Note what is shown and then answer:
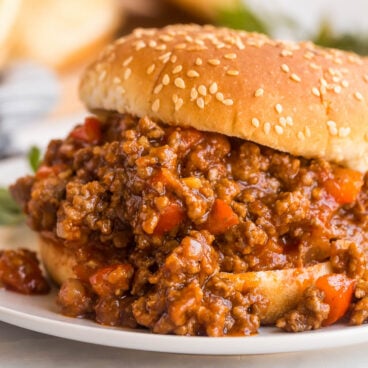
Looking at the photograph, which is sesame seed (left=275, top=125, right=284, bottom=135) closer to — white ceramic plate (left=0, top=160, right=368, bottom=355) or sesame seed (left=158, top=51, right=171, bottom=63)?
sesame seed (left=158, top=51, right=171, bottom=63)

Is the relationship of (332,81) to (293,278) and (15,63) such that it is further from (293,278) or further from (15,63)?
(15,63)

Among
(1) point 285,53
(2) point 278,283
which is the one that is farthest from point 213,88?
(2) point 278,283

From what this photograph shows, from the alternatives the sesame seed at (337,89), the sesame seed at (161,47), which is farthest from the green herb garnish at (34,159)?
the sesame seed at (337,89)

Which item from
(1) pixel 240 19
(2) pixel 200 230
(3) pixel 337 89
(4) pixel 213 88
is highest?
(3) pixel 337 89

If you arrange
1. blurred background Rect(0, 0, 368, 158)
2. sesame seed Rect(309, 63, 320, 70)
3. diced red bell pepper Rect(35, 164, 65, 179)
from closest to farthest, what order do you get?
sesame seed Rect(309, 63, 320, 70)
diced red bell pepper Rect(35, 164, 65, 179)
blurred background Rect(0, 0, 368, 158)

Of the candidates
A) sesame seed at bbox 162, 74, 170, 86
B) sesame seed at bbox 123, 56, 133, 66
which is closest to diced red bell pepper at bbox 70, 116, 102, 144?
sesame seed at bbox 123, 56, 133, 66

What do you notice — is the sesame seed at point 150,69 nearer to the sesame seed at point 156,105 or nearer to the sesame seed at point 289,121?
the sesame seed at point 156,105

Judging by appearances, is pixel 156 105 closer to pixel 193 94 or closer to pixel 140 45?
pixel 193 94

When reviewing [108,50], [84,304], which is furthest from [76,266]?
[108,50]
